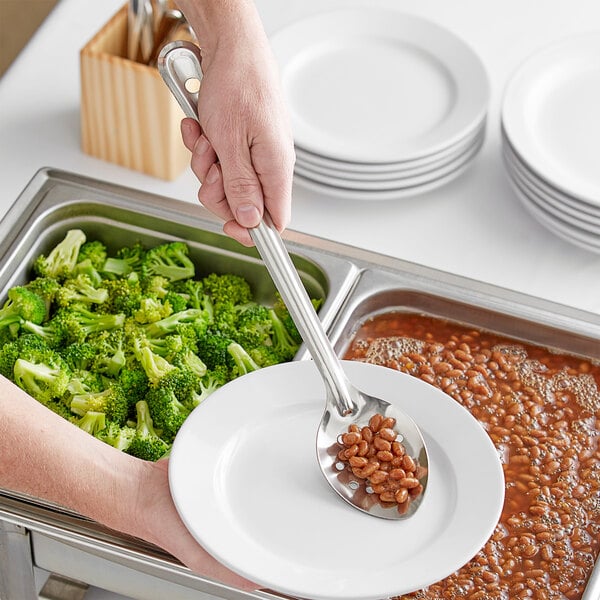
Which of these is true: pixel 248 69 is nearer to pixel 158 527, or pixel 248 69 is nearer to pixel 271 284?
pixel 271 284

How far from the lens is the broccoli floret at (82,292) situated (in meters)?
1.95

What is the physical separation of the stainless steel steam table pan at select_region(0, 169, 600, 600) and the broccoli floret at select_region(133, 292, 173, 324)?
0.21 m

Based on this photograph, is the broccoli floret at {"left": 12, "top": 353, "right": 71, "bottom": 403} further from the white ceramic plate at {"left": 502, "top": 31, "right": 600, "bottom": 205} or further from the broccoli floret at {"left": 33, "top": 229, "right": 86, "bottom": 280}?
the white ceramic plate at {"left": 502, "top": 31, "right": 600, "bottom": 205}

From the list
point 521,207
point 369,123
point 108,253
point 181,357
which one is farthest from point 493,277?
point 108,253

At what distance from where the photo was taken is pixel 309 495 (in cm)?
146

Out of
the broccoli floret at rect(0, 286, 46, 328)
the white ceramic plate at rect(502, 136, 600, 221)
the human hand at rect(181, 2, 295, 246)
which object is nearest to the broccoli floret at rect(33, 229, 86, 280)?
the broccoli floret at rect(0, 286, 46, 328)

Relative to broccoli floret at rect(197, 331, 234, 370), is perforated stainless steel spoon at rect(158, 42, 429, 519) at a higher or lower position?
higher

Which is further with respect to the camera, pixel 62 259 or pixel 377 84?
pixel 377 84

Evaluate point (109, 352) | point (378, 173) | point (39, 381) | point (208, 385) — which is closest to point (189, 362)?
point (208, 385)

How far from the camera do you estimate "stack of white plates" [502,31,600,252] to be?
2.02 meters

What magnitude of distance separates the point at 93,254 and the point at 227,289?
0.29m

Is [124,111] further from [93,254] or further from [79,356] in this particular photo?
[79,356]

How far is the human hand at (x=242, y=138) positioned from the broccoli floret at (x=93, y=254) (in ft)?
1.43

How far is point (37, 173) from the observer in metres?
2.13
